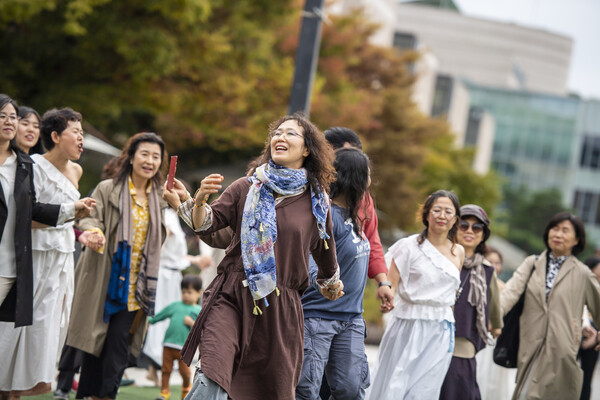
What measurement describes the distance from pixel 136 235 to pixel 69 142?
91 centimetres

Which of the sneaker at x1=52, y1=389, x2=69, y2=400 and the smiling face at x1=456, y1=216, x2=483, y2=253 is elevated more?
the smiling face at x1=456, y1=216, x2=483, y2=253

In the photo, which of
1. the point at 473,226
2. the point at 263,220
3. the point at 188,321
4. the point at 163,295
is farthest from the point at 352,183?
the point at 163,295

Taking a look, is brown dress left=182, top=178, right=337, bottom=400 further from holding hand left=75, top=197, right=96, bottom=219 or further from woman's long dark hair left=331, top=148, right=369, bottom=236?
holding hand left=75, top=197, right=96, bottom=219

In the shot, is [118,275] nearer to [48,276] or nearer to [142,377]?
[48,276]

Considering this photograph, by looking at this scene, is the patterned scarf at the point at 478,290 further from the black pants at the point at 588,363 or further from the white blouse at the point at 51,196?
the white blouse at the point at 51,196

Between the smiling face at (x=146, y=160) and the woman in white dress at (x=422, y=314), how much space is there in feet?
6.93

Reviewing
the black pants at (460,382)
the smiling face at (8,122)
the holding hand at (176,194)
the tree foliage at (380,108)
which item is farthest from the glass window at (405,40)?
the holding hand at (176,194)

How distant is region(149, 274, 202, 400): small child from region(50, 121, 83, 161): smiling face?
7.72 feet

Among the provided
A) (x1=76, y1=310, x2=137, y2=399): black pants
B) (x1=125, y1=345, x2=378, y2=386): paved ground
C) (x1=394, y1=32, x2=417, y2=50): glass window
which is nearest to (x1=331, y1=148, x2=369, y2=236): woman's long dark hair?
(x1=76, y1=310, x2=137, y2=399): black pants

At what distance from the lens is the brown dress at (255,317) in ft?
17.1

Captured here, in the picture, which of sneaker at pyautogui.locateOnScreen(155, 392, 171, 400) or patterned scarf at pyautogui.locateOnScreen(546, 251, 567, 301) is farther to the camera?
patterned scarf at pyautogui.locateOnScreen(546, 251, 567, 301)

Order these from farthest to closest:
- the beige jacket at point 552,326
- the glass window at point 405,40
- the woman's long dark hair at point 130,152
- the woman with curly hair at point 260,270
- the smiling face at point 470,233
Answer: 1. the glass window at point 405,40
2. the beige jacket at point 552,326
3. the smiling face at point 470,233
4. the woman's long dark hair at point 130,152
5. the woman with curly hair at point 260,270

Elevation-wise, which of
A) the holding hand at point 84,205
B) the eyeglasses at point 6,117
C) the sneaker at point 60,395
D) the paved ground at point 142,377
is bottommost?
the paved ground at point 142,377

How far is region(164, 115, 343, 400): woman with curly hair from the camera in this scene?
511 centimetres
